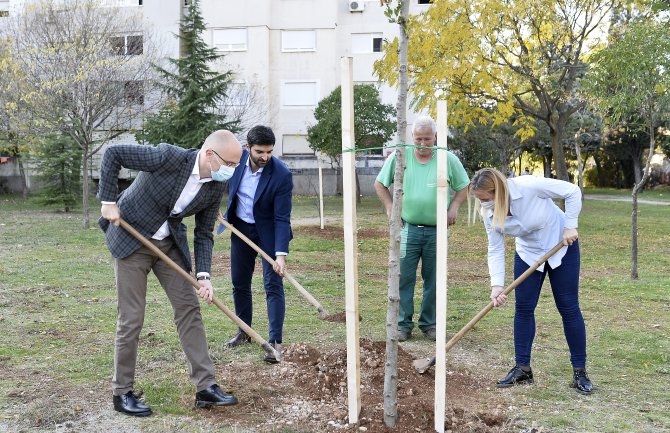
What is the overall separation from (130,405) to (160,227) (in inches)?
43.0

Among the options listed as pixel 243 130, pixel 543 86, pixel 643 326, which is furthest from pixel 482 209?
pixel 243 130

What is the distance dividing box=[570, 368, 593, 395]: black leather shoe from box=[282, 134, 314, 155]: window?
1159 inches

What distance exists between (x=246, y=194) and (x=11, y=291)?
171 inches

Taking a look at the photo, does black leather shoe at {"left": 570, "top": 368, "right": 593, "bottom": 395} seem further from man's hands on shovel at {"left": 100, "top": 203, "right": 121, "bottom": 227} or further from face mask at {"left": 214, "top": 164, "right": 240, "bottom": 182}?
man's hands on shovel at {"left": 100, "top": 203, "right": 121, "bottom": 227}

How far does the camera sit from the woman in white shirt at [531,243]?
4469mm

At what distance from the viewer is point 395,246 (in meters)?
3.77

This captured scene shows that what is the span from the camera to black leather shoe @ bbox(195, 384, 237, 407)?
428 centimetres

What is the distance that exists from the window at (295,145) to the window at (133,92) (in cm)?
1262

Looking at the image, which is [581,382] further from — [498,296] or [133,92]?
[133,92]

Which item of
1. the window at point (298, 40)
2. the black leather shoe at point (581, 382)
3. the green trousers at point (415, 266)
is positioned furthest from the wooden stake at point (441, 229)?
the window at point (298, 40)

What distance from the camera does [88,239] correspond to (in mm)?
14547

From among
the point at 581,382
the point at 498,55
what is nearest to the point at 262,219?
the point at 581,382

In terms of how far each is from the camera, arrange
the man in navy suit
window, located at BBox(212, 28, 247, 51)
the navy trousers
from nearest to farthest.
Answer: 1. the man in navy suit
2. the navy trousers
3. window, located at BBox(212, 28, 247, 51)

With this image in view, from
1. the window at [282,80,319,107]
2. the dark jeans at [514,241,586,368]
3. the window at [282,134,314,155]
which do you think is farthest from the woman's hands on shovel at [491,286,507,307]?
the window at [282,134,314,155]
